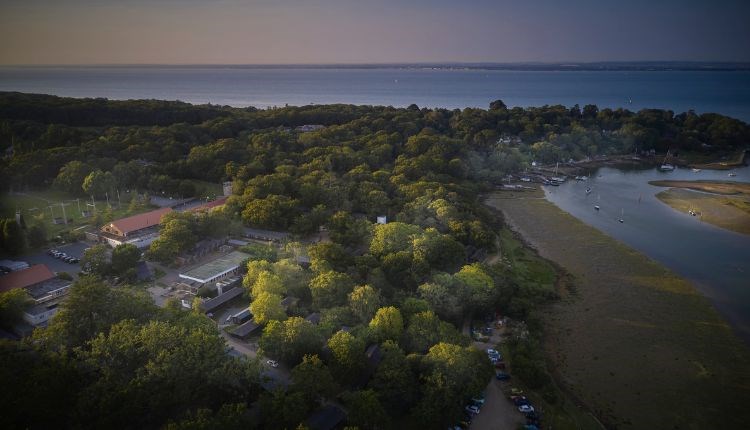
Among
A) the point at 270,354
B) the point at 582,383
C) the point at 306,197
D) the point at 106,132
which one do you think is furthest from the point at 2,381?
the point at 106,132

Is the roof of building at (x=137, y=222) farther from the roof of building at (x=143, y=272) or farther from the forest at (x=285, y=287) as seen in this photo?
the roof of building at (x=143, y=272)

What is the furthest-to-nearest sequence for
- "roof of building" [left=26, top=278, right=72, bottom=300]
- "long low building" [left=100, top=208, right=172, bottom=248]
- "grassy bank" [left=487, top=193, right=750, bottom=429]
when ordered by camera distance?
"long low building" [left=100, top=208, right=172, bottom=248] → "roof of building" [left=26, top=278, right=72, bottom=300] → "grassy bank" [left=487, top=193, right=750, bottom=429]

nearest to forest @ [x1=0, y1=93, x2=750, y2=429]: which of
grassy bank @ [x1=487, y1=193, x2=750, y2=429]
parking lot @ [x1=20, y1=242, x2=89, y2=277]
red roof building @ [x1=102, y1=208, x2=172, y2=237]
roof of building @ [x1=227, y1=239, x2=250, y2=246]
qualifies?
roof of building @ [x1=227, y1=239, x2=250, y2=246]

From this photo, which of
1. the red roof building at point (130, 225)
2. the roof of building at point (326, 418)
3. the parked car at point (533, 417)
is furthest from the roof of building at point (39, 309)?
the parked car at point (533, 417)

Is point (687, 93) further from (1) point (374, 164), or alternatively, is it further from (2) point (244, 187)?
(2) point (244, 187)

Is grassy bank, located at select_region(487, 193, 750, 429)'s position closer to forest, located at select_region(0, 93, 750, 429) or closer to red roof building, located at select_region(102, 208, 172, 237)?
forest, located at select_region(0, 93, 750, 429)

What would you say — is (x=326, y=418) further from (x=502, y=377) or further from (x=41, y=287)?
(x=41, y=287)
